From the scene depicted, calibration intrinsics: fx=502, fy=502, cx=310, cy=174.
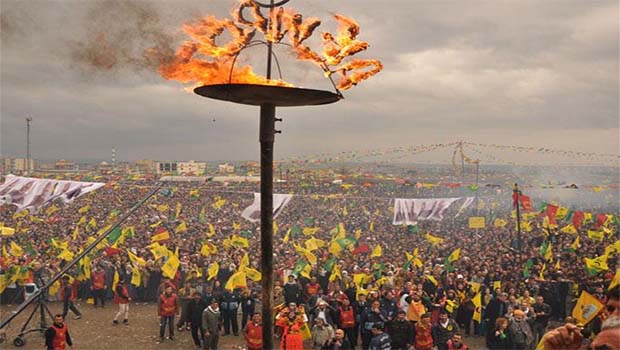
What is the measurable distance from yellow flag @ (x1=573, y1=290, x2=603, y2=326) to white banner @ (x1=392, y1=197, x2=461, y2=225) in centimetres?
1148

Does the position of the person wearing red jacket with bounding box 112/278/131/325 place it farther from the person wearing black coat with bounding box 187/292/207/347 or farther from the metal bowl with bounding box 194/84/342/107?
the metal bowl with bounding box 194/84/342/107

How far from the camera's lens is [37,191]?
17672 millimetres

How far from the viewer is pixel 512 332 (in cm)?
966

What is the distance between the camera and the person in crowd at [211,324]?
34.5ft

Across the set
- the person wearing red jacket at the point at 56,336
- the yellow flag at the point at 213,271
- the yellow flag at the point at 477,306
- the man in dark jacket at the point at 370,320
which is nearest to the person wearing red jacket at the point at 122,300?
the yellow flag at the point at 213,271

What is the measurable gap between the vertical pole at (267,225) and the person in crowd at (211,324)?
22.0 ft

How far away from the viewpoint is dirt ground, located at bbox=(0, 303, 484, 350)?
11156 mm

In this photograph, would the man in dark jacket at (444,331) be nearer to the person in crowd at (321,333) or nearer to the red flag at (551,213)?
the person in crowd at (321,333)

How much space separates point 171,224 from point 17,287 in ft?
40.2

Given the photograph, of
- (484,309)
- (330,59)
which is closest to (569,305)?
(484,309)

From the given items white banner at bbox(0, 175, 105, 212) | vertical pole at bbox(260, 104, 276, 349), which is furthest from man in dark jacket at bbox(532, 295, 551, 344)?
white banner at bbox(0, 175, 105, 212)

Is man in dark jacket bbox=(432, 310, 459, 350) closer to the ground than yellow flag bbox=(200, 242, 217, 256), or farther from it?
closer to the ground

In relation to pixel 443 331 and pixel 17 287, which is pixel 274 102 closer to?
pixel 443 331

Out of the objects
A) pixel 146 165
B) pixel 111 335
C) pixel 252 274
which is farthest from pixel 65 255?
pixel 146 165
